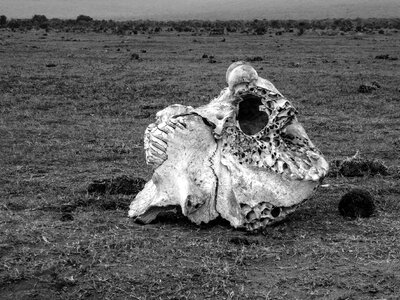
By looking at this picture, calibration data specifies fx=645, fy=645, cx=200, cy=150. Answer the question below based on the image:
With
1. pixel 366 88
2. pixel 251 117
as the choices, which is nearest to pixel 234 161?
pixel 251 117

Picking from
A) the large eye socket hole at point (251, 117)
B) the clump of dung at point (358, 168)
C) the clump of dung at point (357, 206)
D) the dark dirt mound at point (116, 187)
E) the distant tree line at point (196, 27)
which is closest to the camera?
the clump of dung at point (357, 206)

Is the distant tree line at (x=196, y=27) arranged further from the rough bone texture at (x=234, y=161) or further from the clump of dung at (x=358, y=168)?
the rough bone texture at (x=234, y=161)

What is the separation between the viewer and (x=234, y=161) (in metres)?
6.25

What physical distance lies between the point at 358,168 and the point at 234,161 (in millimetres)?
2649

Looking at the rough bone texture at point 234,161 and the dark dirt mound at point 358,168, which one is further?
the dark dirt mound at point 358,168

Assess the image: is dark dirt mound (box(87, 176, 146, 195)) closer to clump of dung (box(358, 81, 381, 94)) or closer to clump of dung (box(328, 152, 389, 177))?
clump of dung (box(328, 152, 389, 177))

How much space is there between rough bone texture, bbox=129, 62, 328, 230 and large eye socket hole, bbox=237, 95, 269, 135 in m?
0.01

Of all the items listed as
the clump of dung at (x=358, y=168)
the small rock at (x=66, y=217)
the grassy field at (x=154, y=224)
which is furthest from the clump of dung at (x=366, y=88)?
the small rock at (x=66, y=217)

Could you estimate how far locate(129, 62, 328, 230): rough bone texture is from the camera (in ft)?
19.9

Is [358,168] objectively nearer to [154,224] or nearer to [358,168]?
[358,168]

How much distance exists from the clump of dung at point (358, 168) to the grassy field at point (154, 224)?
20cm

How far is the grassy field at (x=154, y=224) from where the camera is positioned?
494 cm

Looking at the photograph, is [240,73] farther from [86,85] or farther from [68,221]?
Result: [86,85]

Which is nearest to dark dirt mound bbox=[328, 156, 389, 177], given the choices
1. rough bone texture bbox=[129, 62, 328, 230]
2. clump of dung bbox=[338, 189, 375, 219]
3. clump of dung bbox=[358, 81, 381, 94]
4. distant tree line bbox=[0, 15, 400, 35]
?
clump of dung bbox=[338, 189, 375, 219]
